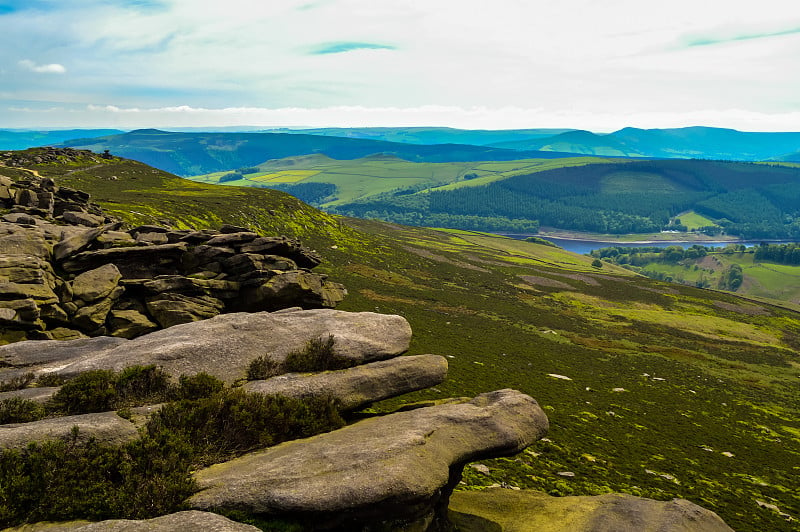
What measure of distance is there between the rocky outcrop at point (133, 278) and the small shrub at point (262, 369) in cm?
1286

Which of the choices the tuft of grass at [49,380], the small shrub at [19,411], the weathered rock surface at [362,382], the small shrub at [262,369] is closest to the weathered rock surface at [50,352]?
the tuft of grass at [49,380]

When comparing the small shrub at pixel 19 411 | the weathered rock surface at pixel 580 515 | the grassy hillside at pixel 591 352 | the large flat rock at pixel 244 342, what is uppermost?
the large flat rock at pixel 244 342

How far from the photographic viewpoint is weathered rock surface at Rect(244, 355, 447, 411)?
20844mm

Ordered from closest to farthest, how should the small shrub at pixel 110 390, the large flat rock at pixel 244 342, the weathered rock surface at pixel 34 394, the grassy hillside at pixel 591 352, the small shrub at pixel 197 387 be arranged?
the weathered rock surface at pixel 34 394, the small shrub at pixel 110 390, the small shrub at pixel 197 387, the large flat rock at pixel 244 342, the grassy hillside at pixel 591 352

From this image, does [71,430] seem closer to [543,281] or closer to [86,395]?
[86,395]

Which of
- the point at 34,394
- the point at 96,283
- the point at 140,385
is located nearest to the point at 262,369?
the point at 140,385

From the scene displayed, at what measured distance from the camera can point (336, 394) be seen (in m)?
21.2

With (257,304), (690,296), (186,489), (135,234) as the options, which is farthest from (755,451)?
(690,296)

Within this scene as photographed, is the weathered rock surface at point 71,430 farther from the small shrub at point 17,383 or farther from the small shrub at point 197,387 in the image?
the small shrub at point 17,383

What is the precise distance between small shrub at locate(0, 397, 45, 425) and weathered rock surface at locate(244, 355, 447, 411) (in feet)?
25.7

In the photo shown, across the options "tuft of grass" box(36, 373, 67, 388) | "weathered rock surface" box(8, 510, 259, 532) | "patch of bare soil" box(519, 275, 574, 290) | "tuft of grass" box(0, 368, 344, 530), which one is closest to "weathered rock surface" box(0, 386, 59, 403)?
"tuft of grass" box(36, 373, 67, 388)

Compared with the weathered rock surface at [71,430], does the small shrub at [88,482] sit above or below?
below

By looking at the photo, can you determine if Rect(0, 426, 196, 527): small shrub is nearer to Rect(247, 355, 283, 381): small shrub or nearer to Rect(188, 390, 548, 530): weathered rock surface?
Rect(188, 390, 548, 530): weathered rock surface

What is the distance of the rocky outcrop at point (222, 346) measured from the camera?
21031 mm
